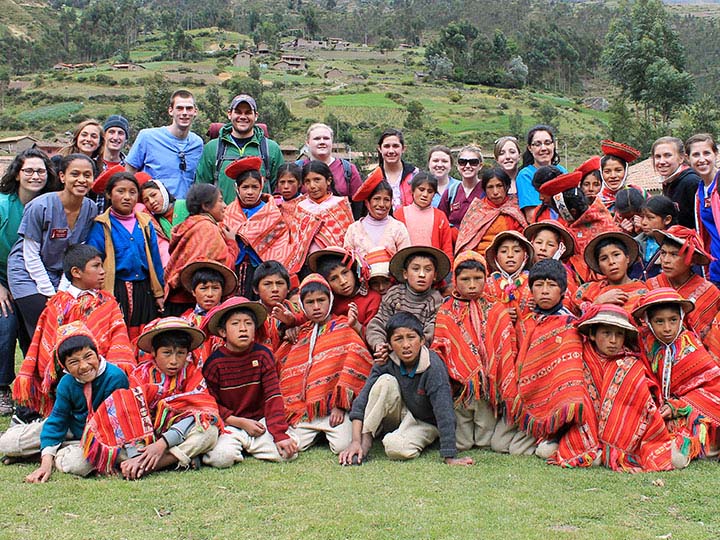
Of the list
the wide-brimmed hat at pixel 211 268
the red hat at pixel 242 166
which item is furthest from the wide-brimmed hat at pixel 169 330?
the red hat at pixel 242 166

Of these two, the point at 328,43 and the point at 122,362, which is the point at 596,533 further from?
the point at 328,43

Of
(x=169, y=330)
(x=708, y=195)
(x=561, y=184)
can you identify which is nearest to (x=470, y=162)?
(x=561, y=184)

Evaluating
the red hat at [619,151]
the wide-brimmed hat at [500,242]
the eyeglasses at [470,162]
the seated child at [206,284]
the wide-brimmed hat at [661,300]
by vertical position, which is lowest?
the seated child at [206,284]

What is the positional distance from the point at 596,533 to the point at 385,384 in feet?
6.29

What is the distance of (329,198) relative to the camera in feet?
22.6

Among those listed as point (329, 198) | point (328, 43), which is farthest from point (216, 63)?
point (329, 198)

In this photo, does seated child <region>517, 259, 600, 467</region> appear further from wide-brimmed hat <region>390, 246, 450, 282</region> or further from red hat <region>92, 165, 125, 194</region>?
red hat <region>92, 165, 125, 194</region>

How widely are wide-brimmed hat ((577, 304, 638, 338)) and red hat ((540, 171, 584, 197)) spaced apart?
148 cm

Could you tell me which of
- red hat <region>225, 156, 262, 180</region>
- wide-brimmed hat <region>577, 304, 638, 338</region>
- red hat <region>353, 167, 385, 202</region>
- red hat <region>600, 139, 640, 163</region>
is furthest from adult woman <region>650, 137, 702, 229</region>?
red hat <region>225, 156, 262, 180</region>

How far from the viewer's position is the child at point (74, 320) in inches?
211

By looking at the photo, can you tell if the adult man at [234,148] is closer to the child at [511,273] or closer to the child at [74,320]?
the child at [74,320]

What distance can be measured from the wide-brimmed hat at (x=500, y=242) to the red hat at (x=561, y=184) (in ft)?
2.33

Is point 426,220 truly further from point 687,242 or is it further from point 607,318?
point 687,242

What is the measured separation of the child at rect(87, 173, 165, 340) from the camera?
20.4ft
